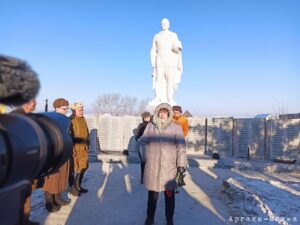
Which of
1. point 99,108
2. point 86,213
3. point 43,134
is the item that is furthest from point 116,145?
point 99,108

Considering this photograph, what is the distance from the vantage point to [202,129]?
14312 millimetres

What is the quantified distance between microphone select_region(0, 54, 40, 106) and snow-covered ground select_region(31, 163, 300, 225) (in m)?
3.90

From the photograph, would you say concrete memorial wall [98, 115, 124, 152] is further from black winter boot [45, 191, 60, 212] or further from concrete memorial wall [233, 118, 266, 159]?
black winter boot [45, 191, 60, 212]

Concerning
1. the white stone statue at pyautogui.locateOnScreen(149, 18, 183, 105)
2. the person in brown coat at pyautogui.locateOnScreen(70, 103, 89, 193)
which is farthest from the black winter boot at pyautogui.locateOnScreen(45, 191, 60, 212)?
the white stone statue at pyautogui.locateOnScreen(149, 18, 183, 105)

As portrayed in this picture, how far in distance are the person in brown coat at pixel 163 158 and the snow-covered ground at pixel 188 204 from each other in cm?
46

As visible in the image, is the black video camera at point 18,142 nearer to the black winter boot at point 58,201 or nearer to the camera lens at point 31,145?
the camera lens at point 31,145

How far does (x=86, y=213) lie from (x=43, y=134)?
4240 mm

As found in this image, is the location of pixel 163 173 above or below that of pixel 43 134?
below

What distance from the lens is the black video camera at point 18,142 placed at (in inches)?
53.4

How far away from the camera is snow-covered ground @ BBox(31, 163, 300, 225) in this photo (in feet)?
17.5

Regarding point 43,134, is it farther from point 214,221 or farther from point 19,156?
point 214,221

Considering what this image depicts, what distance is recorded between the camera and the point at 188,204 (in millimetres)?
6340

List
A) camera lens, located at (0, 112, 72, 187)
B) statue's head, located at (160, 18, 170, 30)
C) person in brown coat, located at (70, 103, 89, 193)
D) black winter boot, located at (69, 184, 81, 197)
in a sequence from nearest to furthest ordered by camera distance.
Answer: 1. camera lens, located at (0, 112, 72, 187)
2. person in brown coat, located at (70, 103, 89, 193)
3. black winter boot, located at (69, 184, 81, 197)
4. statue's head, located at (160, 18, 170, 30)

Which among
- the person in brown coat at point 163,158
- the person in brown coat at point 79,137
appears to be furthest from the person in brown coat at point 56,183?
the person in brown coat at point 163,158
